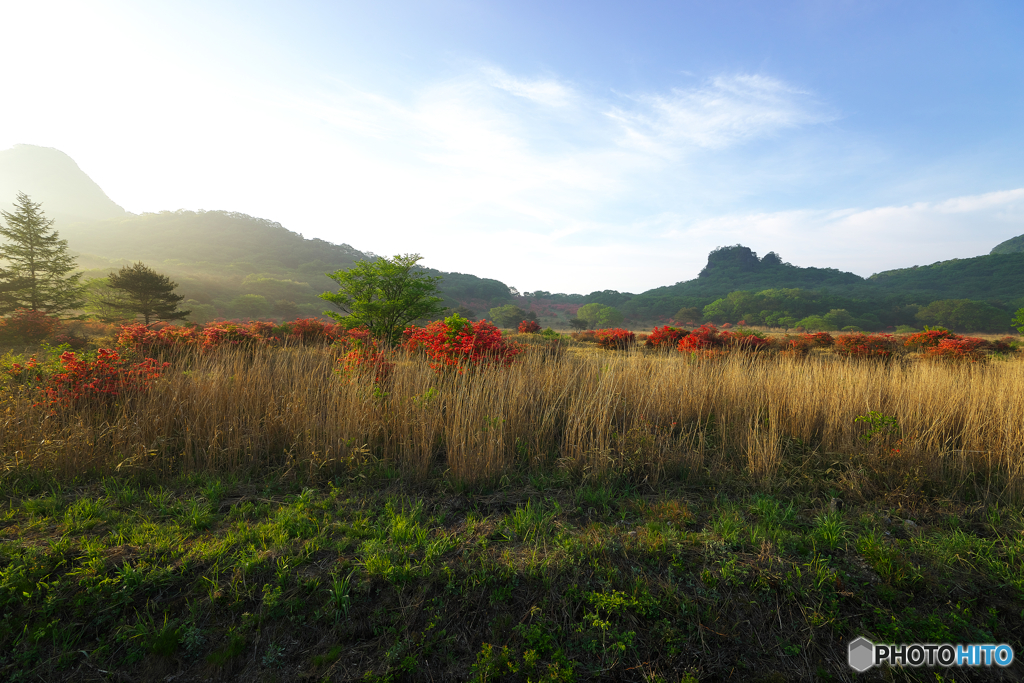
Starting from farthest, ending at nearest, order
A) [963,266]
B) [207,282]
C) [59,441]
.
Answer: [963,266], [207,282], [59,441]

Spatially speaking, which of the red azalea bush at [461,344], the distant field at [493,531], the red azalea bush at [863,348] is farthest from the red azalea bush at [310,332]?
the red azalea bush at [863,348]

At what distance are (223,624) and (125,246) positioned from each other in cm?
11950

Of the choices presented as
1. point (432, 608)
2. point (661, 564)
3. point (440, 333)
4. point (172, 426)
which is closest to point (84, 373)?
point (172, 426)

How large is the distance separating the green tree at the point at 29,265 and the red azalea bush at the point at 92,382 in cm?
2104

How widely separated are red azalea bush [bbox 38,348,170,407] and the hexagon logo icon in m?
7.24

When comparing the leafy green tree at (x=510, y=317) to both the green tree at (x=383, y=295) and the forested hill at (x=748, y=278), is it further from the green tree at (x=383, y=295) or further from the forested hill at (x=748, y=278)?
the forested hill at (x=748, y=278)

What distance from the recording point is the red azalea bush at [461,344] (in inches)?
253

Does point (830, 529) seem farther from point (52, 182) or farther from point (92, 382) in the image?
point (52, 182)

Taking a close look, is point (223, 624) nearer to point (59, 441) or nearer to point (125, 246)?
point (59, 441)

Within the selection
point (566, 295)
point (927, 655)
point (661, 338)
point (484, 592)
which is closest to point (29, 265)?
point (484, 592)

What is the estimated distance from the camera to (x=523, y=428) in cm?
460

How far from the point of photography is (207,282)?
49.9m

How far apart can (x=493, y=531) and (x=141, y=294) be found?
2520 centimetres

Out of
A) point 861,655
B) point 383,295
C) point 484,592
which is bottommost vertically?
point 861,655
